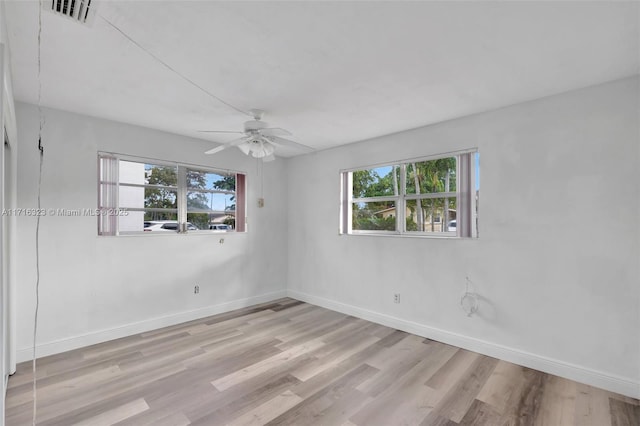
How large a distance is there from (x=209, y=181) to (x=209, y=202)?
320mm

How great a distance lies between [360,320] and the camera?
14.3 feet

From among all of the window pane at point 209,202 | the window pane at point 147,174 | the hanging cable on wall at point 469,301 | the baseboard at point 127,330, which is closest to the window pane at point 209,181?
the window pane at point 209,202

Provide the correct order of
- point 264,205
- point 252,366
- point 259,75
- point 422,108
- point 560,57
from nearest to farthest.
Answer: point 560,57 → point 259,75 → point 252,366 → point 422,108 → point 264,205

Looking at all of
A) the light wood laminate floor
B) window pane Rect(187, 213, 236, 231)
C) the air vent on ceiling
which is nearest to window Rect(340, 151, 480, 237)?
the light wood laminate floor

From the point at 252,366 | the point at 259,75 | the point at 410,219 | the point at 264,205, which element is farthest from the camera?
the point at 264,205

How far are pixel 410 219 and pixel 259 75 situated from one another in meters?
2.66

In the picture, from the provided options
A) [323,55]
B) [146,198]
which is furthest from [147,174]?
[323,55]

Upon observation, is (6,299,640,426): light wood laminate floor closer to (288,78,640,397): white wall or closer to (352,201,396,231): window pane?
(288,78,640,397): white wall

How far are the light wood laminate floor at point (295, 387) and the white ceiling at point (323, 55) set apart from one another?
104 inches

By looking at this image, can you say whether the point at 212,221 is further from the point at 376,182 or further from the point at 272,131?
the point at 376,182

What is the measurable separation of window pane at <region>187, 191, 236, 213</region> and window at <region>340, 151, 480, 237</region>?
1827mm

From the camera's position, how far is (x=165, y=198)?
4.11 meters

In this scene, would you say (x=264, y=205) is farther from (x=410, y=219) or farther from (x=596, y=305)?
(x=596, y=305)

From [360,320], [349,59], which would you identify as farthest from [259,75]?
[360,320]
